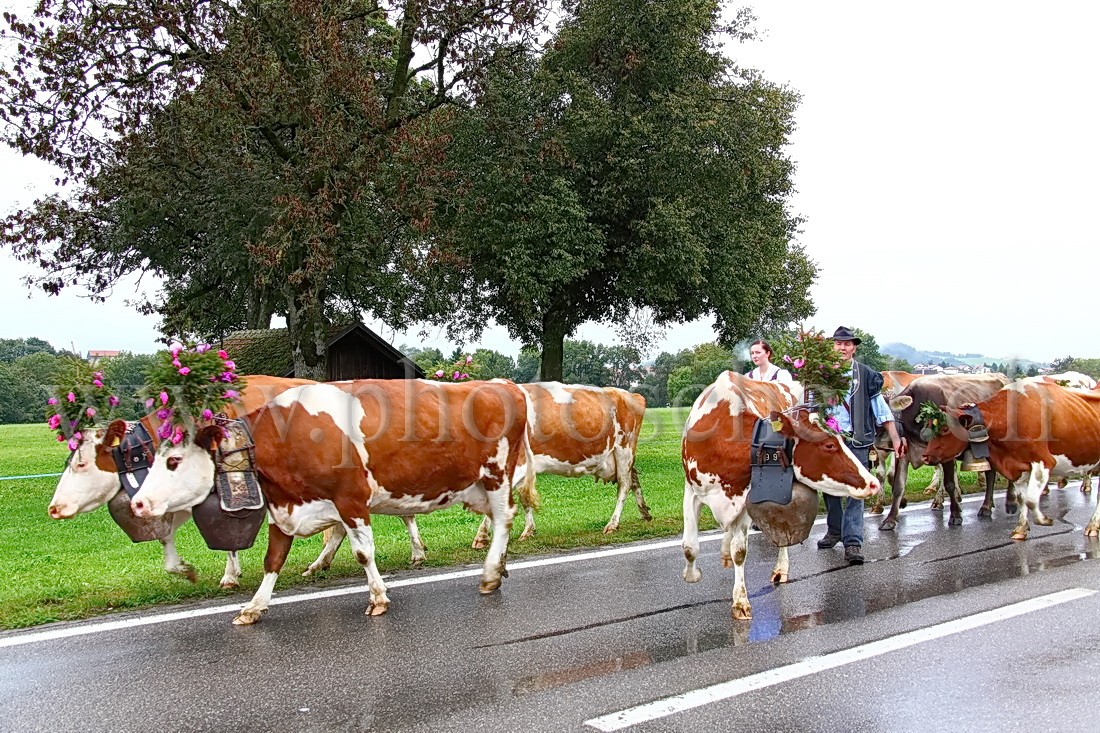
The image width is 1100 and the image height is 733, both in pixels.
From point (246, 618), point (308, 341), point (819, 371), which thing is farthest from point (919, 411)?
point (308, 341)

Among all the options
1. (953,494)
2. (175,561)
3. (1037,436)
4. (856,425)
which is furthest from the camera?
(953,494)

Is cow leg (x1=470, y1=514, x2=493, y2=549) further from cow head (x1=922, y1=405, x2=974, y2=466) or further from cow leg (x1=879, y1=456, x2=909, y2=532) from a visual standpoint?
cow head (x1=922, y1=405, x2=974, y2=466)

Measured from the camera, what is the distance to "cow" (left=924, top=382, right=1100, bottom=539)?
10.5 meters

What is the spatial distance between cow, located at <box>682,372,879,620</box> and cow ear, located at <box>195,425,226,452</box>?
3830mm

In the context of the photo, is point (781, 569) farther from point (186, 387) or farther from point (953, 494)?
point (186, 387)

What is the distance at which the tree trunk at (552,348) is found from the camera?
23812 millimetres

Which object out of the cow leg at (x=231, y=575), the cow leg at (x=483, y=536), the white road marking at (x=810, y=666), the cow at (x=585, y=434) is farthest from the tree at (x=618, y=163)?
the white road marking at (x=810, y=666)

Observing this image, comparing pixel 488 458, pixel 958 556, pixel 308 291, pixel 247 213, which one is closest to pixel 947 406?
pixel 958 556

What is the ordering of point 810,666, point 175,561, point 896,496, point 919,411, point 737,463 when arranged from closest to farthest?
point 810,666, point 737,463, point 175,561, point 896,496, point 919,411

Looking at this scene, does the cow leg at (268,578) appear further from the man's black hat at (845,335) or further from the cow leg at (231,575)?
the man's black hat at (845,335)

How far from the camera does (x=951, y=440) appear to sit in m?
11.3

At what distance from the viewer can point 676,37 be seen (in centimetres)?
2073

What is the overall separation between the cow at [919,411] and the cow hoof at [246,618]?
7726mm

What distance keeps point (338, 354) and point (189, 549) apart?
16937mm
